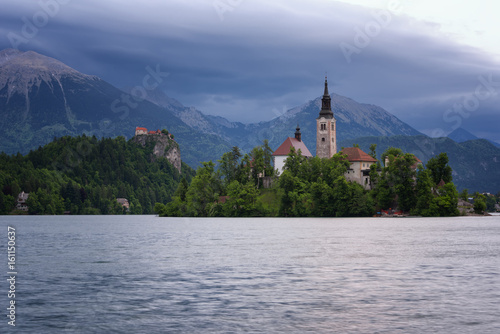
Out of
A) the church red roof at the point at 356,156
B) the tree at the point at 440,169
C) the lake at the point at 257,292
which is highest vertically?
the church red roof at the point at 356,156

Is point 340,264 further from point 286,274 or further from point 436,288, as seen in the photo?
point 436,288

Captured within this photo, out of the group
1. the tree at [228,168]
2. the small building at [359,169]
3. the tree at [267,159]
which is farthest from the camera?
the tree at [267,159]

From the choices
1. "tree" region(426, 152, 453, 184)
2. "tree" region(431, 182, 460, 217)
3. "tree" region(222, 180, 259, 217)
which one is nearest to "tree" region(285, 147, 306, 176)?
"tree" region(222, 180, 259, 217)

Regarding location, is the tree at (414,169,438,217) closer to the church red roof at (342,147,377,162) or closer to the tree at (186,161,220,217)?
the church red roof at (342,147,377,162)

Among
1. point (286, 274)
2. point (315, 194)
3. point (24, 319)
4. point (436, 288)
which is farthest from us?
point (315, 194)

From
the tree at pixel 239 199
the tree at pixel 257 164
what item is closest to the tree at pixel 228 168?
the tree at pixel 257 164

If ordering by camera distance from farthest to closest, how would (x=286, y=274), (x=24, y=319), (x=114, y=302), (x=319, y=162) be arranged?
1. (x=319, y=162)
2. (x=286, y=274)
3. (x=114, y=302)
4. (x=24, y=319)

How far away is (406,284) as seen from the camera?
111ft

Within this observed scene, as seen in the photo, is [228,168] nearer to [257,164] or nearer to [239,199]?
[257,164]

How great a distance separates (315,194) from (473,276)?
4662 inches

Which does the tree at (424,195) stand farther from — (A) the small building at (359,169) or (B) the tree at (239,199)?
(B) the tree at (239,199)

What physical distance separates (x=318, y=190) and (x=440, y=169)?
3788 cm

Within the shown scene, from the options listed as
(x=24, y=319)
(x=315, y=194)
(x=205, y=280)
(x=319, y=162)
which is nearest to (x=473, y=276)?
(x=205, y=280)

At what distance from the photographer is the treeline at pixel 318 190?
151m
